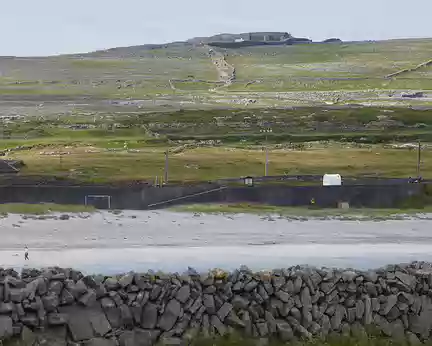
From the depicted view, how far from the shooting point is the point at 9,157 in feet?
82.8

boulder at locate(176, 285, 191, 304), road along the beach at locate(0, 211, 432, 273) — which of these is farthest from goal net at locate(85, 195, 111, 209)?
boulder at locate(176, 285, 191, 304)

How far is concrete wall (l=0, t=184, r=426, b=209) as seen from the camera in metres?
14.7

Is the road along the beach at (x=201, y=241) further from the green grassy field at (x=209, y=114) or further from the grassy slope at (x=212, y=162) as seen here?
the green grassy field at (x=209, y=114)

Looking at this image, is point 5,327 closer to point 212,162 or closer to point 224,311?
point 224,311

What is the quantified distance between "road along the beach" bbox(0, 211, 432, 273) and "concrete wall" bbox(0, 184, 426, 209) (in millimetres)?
1161

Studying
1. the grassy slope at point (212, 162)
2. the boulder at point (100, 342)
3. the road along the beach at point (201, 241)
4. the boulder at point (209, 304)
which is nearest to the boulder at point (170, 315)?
the boulder at point (209, 304)

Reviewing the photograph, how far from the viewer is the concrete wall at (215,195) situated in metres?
14.7

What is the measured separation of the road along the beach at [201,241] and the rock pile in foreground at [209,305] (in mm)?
899

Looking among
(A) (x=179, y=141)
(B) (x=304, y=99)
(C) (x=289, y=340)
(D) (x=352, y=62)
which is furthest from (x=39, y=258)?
(D) (x=352, y=62)

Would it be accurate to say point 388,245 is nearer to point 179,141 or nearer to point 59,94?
point 179,141

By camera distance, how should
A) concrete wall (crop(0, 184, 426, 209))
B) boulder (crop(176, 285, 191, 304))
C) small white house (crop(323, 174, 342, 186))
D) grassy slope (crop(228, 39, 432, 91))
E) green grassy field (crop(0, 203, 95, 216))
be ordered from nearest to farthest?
boulder (crop(176, 285, 191, 304)) < green grassy field (crop(0, 203, 95, 216)) < concrete wall (crop(0, 184, 426, 209)) < small white house (crop(323, 174, 342, 186)) < grassy slope (crop(228, 39, 432, 91))

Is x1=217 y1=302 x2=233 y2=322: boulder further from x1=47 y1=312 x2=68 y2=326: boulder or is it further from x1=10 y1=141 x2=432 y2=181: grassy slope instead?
x1=10 y1=141 x2=432 y2=181: grassy slope

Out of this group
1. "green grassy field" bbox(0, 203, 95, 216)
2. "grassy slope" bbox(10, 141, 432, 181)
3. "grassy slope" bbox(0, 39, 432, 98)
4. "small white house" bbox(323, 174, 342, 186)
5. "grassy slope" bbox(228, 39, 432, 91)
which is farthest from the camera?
"grassy slope" bbox(228, 39, 432, 91)

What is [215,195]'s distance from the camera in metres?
15.4
